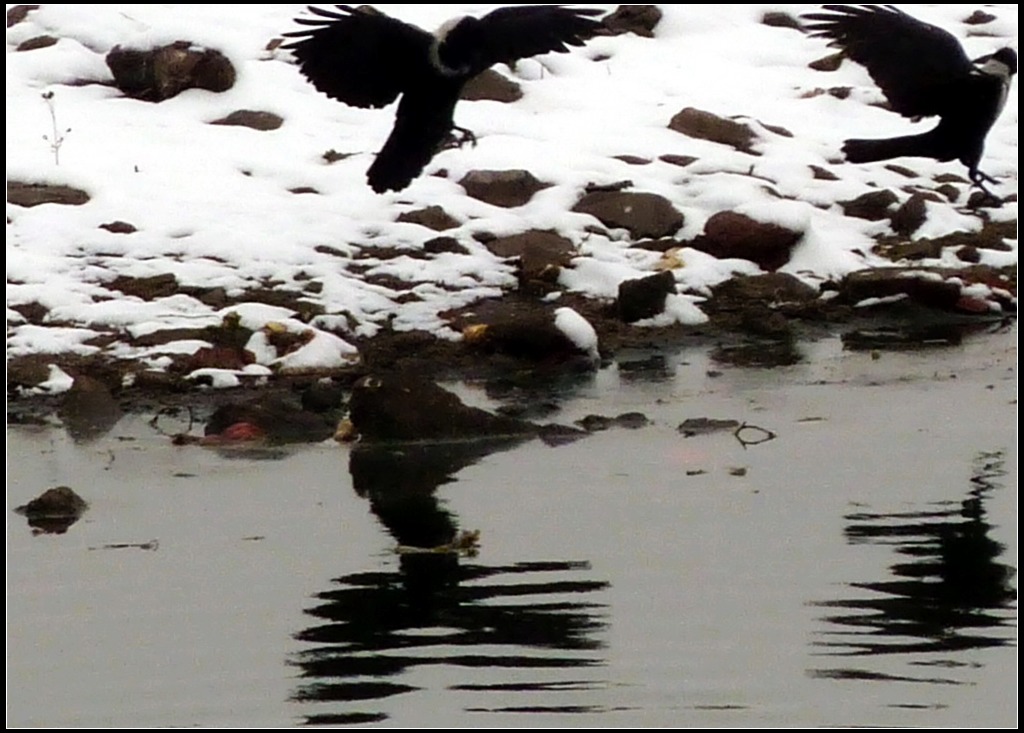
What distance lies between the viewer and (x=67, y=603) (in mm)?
6402

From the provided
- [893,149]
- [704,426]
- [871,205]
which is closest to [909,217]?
[871,205]

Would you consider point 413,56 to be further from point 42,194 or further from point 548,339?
point 42,194

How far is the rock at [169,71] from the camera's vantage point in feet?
49.4

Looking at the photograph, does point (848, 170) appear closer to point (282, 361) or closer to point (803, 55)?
point (803, 55)

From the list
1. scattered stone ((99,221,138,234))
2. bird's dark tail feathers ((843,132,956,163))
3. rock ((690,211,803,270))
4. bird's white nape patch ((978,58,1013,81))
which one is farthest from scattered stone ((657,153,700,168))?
bird's white nape patch ((978,58,1013,81))

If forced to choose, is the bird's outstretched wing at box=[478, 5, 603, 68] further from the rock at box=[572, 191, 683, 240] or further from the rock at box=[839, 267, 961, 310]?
the rock at box=[572, 191, 683, 240]

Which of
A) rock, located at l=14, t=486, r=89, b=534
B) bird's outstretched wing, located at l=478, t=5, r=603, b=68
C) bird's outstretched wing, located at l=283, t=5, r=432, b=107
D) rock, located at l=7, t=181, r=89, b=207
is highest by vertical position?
bird's outstretched wing, located at l=478, t=5, r=603, b=68

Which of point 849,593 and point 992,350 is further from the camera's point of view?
point 992,350

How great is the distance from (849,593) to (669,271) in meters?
5.52

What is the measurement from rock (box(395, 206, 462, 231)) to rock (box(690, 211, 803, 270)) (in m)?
1.44

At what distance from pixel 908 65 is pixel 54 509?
408 centimetres

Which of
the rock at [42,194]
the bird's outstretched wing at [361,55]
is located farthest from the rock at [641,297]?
the rock at [42,194]

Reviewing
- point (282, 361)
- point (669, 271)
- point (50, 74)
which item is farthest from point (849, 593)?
point (50, 74)

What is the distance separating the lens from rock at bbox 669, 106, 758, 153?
14945 mm
